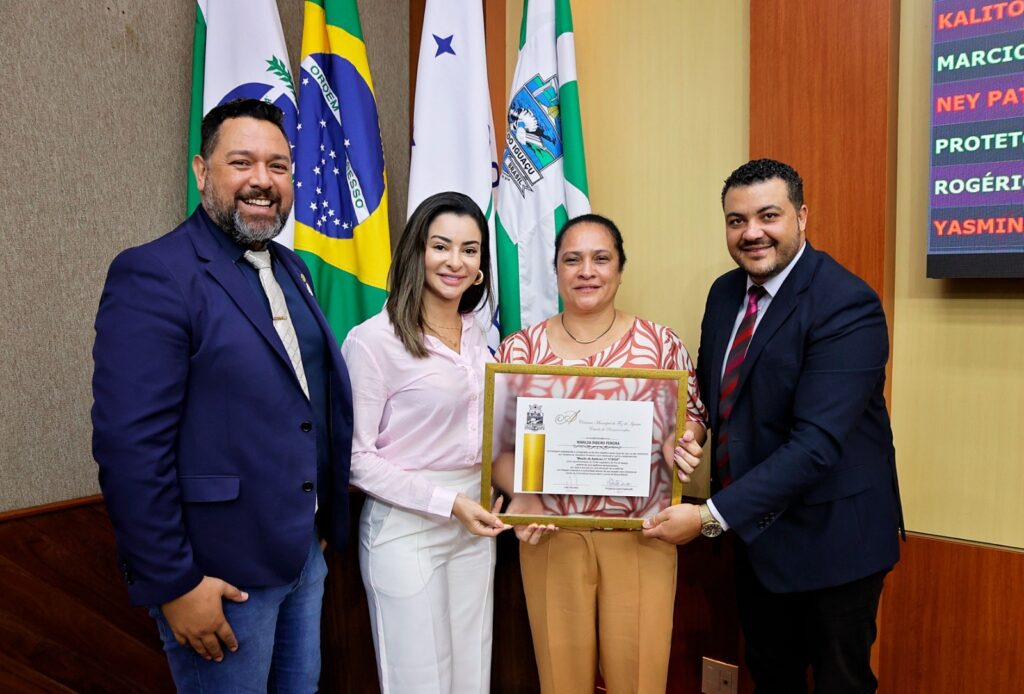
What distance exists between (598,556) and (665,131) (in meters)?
1.67

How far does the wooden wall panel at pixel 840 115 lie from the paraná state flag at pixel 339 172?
1465 millimetres

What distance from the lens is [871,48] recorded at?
80.4 inches

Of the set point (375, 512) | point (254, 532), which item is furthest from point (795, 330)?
point (254, 532)

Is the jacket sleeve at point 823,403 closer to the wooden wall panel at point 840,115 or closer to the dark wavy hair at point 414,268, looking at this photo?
the wooden wall panel at point 840,115

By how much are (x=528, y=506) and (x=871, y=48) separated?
1705 mm

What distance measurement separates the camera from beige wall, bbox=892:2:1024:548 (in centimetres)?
198

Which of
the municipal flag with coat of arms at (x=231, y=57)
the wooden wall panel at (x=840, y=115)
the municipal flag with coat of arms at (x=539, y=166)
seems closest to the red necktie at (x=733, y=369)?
the wooden wall panel at (x=840, y=115)

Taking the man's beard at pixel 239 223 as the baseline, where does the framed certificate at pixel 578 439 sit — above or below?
below

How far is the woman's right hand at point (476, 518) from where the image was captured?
66.9 inches

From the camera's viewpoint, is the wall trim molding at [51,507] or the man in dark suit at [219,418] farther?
the wall trim molding at [51,507]

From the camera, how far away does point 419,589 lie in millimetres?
1708

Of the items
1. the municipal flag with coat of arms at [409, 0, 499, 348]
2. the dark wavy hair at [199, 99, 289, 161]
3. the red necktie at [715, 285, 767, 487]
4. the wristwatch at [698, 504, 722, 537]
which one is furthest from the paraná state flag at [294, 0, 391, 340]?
the wristwatch at [698, 504, 722, 537]

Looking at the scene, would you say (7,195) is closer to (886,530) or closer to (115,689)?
(115,689)

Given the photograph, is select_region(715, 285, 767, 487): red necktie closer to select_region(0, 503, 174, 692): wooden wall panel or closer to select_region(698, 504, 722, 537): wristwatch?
select_region(698, 504, 722, 537): wristwatch
